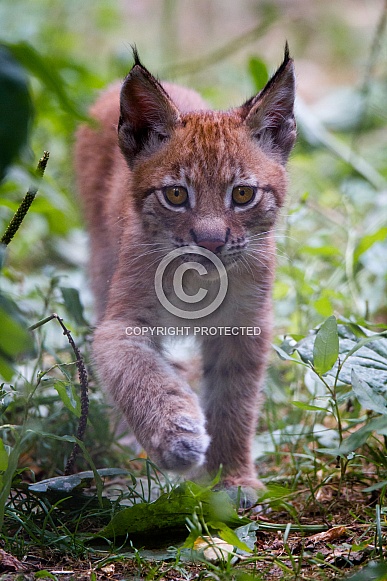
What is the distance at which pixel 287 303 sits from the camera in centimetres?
486

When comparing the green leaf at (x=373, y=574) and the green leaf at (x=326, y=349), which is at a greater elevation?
the green leaf at (x=326, y=349)

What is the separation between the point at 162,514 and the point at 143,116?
5.80 feet

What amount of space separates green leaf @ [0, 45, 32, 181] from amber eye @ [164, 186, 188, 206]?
4.83 ft

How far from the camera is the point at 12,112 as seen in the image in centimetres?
181

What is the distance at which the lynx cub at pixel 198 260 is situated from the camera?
10.4ft

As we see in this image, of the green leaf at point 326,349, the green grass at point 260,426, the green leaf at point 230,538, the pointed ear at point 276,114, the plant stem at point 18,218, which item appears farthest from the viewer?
the pointed ear at point 276,114

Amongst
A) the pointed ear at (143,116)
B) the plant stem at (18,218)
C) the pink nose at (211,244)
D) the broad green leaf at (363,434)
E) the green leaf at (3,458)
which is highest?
the pointed ear at (143,116)

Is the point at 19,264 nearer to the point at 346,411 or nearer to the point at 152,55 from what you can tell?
the point at 346,411

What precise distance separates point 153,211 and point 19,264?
2796 millimetres

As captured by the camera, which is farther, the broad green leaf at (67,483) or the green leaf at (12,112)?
the broad green leaf at (67,483)

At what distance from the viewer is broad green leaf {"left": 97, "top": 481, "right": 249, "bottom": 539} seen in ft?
8.77

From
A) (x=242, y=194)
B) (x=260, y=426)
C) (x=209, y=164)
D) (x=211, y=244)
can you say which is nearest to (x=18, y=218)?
(x=211, y=244)

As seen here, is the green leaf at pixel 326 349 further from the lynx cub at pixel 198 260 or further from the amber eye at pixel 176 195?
the amber eye at pixel 176 195

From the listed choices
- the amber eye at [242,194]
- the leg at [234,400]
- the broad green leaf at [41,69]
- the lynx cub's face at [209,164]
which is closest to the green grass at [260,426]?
the broad green leaf at [41,69]
